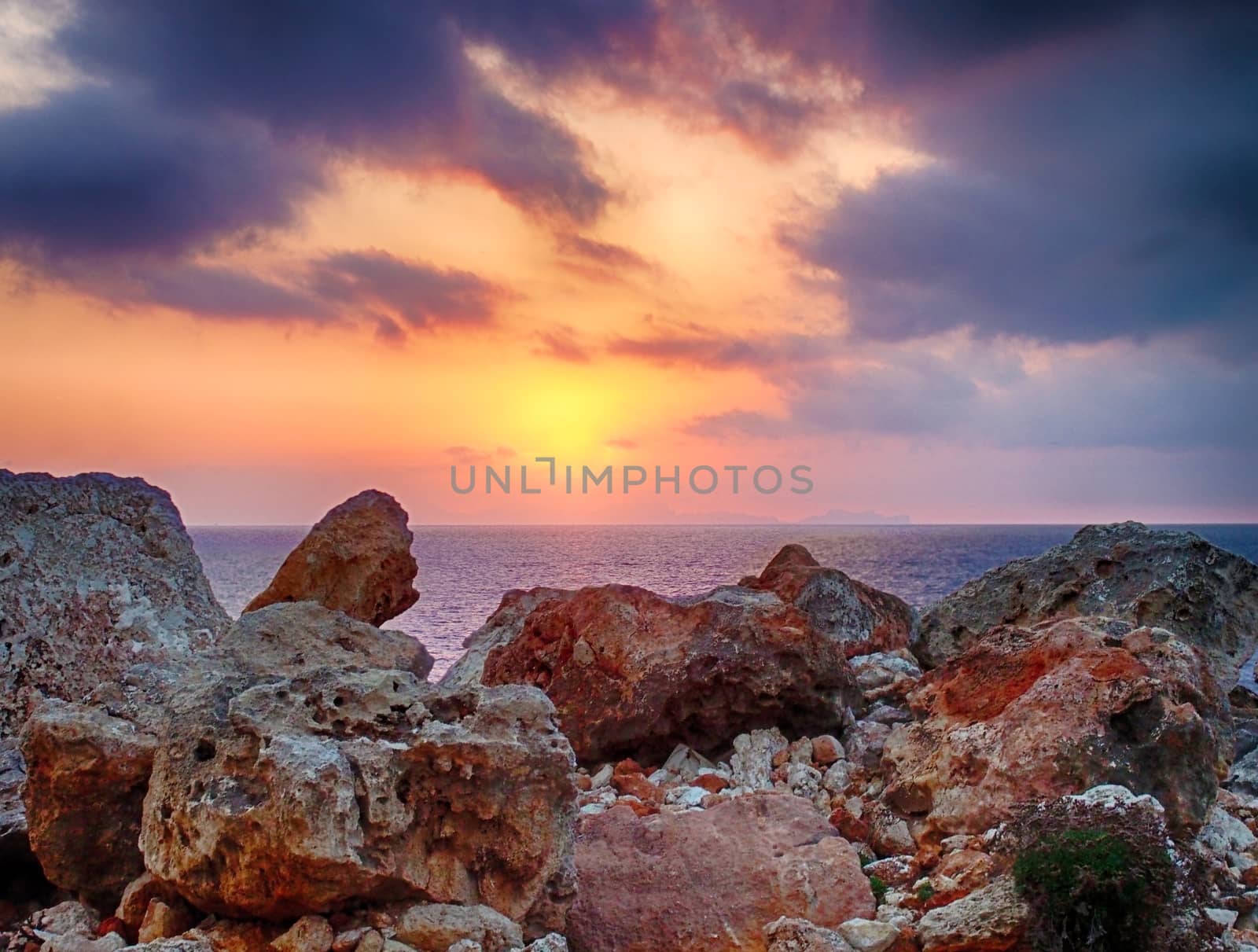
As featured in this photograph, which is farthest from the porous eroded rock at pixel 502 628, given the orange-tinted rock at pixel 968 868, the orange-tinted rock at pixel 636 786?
the orange-tinted rock at pixel 968 868

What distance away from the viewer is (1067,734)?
8.62 metres

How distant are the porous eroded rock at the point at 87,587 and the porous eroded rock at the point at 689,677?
421 cm

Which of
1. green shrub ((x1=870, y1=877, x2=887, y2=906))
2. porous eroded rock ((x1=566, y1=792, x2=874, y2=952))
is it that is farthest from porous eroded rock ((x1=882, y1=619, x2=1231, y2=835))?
porous eroded rock ((x1=566, y1=792, x2=874, y2=952))

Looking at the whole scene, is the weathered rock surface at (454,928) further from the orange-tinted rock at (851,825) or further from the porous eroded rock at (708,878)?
the orange-tinted rock at (851,825)

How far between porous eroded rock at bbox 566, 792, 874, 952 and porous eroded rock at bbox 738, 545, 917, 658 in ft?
26.6

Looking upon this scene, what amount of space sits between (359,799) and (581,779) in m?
4.52

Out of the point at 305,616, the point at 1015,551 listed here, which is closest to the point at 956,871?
the point at 305,616

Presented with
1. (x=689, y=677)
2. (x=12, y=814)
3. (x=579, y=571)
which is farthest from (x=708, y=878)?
(x=579, y=571)

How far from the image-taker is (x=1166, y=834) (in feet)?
21.9

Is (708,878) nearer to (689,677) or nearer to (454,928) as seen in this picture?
(454,928)

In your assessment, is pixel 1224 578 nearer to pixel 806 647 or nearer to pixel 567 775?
pixel 806 647

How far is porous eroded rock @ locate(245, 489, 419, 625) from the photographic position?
54.0ft

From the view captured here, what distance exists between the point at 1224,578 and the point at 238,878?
14.3m

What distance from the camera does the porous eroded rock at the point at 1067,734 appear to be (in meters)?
8.44
